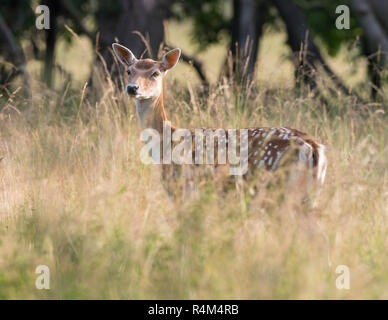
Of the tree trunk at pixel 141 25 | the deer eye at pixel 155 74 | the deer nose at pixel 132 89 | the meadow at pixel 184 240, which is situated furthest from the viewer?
the tree trunk at pixel 141 25

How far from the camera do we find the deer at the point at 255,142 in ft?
14.4

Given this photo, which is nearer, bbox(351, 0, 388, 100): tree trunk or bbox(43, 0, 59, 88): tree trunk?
bbox(351, 0, 388, 100): tree trunk

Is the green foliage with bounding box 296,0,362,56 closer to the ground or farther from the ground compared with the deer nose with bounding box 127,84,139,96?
farther from the ground

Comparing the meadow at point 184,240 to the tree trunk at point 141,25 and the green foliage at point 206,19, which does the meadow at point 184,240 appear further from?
the green foliage at point 206,19

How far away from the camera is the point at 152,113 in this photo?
5.45 meters

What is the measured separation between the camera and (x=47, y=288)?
A: 3811mm

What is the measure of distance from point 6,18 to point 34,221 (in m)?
8.57

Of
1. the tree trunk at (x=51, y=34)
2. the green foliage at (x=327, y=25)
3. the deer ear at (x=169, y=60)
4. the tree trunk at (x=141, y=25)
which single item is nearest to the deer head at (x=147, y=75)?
the deer ear at (x=169, y=60)

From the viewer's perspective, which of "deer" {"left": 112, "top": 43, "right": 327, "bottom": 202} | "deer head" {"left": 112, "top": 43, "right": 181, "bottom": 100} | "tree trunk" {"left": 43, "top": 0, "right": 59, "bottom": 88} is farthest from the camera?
"tree trunk" {"left": 43, "top": 0, "right": 59, "bottom": 88}

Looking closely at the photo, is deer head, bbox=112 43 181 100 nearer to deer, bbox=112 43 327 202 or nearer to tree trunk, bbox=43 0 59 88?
deer, bbox=112 43 327 202

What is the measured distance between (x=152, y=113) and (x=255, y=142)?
1055 mm

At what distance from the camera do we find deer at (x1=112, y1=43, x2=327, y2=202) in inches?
173

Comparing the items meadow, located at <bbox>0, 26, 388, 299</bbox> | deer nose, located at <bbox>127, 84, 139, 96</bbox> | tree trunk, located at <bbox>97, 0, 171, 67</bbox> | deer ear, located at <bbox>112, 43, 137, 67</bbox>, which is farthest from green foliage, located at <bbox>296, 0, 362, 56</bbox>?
deer nose, located at <bbox>127, 84, 139, 96</bbox>

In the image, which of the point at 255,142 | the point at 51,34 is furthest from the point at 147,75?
the point at 51,34
